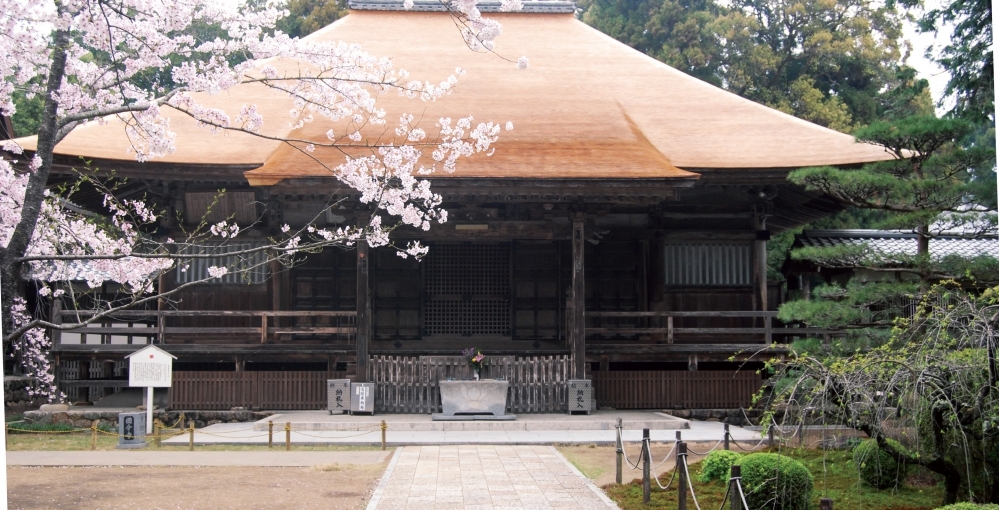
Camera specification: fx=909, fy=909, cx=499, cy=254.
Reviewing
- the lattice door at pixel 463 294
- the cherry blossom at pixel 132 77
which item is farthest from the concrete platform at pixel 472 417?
the cherry blossom at pixel 132 77

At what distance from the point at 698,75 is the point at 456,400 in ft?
69.9

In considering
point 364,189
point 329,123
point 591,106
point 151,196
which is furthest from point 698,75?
point 364,189

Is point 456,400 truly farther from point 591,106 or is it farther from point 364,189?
point 591,106

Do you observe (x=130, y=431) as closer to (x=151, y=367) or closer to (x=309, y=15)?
(x=151, y=367)

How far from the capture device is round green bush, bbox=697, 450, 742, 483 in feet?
31.9

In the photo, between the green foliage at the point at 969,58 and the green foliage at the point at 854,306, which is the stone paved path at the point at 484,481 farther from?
the green foliage at the point at 969,58

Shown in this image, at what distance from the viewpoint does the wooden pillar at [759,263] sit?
1759 cm

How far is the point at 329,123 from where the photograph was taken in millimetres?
17234

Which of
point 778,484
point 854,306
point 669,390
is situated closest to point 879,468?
point 778,484

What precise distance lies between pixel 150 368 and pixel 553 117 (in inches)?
344

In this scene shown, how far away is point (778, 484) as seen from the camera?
824 cm

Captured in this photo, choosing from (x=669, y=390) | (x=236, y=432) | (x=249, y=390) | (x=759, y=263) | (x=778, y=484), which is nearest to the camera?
(x=778, y=484)

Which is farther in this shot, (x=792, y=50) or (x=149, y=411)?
(x=792, y=50)

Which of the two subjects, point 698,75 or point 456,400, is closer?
point 456,400
